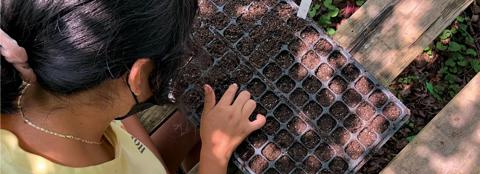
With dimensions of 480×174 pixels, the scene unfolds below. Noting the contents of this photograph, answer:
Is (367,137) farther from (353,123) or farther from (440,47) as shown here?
(440,47)

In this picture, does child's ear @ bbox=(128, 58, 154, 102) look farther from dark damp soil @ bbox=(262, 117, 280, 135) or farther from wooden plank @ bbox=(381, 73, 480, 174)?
wooden plank @ bbox=(381, 73, 480, 174)

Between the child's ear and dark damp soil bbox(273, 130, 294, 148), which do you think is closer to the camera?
the child's ear

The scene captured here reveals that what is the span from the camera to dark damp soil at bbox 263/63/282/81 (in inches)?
55.4

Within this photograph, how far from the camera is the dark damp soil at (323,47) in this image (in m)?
1.41

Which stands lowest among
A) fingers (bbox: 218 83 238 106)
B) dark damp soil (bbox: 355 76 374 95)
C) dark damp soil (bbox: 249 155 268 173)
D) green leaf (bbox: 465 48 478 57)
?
green leaf (bbox: 465 48 478 57)

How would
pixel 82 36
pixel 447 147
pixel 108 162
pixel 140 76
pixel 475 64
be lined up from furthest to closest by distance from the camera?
1. pixel 475 64
2. pixel 447 147
3. pixel 108 162
4. pixel 140 76
5. pixel 82 36

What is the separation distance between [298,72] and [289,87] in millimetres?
43

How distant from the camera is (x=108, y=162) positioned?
3.76 ft

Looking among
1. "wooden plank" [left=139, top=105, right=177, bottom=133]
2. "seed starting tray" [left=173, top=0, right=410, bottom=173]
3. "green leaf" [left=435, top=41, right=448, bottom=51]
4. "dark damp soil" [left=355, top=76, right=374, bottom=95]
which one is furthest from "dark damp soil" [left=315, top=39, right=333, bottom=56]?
"green leaf" [left=435, top=41, right=448, bottom=51]

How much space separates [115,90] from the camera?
99cm

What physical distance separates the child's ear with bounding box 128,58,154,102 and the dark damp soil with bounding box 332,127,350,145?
1.62 feet

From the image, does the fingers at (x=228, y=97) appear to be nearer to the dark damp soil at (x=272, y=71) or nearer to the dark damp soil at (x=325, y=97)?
the dark damp soil at (x=272, y=71)

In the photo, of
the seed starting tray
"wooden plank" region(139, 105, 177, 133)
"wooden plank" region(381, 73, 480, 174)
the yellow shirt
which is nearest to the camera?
the yellow shirt

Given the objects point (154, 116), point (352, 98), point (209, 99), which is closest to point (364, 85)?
point (352, 98)
